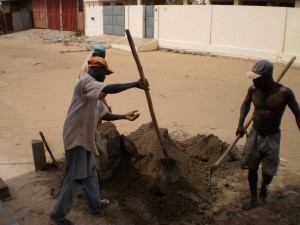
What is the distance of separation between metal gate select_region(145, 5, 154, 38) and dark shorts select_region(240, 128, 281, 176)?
16.5m

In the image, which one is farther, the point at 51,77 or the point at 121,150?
the point at 51,77

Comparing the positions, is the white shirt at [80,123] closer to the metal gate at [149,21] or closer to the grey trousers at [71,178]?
the grey trousers at [71,178]

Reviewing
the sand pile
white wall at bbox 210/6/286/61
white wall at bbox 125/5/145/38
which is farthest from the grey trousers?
white wall at bbox 125/5/145/38

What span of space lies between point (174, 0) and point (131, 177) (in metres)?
16.1

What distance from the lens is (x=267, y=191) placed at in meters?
4.66

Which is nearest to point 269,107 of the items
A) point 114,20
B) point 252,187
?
point 252,187

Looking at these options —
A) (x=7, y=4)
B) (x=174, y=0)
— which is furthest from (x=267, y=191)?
(x=7, y=4)

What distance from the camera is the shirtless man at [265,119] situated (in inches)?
155

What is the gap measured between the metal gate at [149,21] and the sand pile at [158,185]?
15.4m

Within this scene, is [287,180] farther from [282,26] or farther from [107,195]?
[282,26]

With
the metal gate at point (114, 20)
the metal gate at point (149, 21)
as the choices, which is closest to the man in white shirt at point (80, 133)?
the metal gate at point (149, 21)

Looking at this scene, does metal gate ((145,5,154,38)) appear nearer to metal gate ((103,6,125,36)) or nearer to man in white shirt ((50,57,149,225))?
metal gate ((103,6,125,36))

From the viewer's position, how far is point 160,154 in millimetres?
4727

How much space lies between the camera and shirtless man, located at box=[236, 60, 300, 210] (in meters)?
3.93
